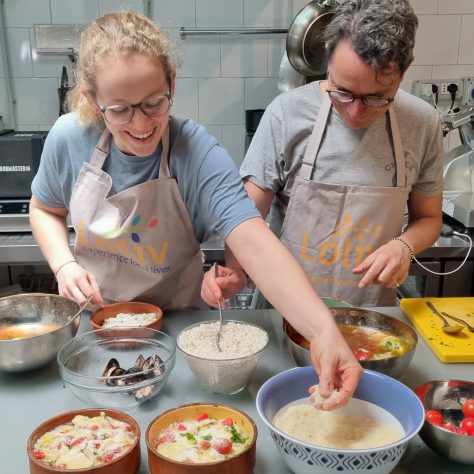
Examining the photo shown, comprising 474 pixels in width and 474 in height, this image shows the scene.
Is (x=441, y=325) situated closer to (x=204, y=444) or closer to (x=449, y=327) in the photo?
(x=449, y=327)

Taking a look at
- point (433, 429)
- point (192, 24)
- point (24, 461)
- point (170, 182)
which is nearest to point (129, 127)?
point (170, 182)

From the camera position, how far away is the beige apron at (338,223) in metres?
1.49

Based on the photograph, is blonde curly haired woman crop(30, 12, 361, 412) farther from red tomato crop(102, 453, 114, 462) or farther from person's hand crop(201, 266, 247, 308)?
red tomato crop(102, 453, 114, 462)

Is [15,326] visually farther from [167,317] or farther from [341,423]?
[341,423]

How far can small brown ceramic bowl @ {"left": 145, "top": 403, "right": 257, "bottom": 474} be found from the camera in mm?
763

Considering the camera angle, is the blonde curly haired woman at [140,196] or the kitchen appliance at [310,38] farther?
the kitchen appliance at [310,38]

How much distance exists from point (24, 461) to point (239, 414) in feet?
1.13

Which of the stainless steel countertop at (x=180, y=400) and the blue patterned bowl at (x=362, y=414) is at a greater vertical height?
the blue patterned bowl at (x=362, y=414)

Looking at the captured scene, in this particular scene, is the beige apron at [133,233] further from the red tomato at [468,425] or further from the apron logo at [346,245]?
the red tomato at [468,425]

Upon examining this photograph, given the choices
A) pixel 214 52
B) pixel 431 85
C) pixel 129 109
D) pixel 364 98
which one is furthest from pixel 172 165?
→ pixel 431 85

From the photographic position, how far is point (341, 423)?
904 mm

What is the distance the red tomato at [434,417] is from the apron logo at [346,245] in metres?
0.67

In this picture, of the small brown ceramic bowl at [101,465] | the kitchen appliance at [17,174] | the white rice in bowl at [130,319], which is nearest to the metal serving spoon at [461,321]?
the white rice in bowl at [130,319]

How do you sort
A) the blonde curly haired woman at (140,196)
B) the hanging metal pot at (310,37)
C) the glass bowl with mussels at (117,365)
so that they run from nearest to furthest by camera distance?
1. the glass bowl with mussels at (117,365)
2. the blonde curly haired woman at (140,196)
3. the hanging metal pot at (310,37)
